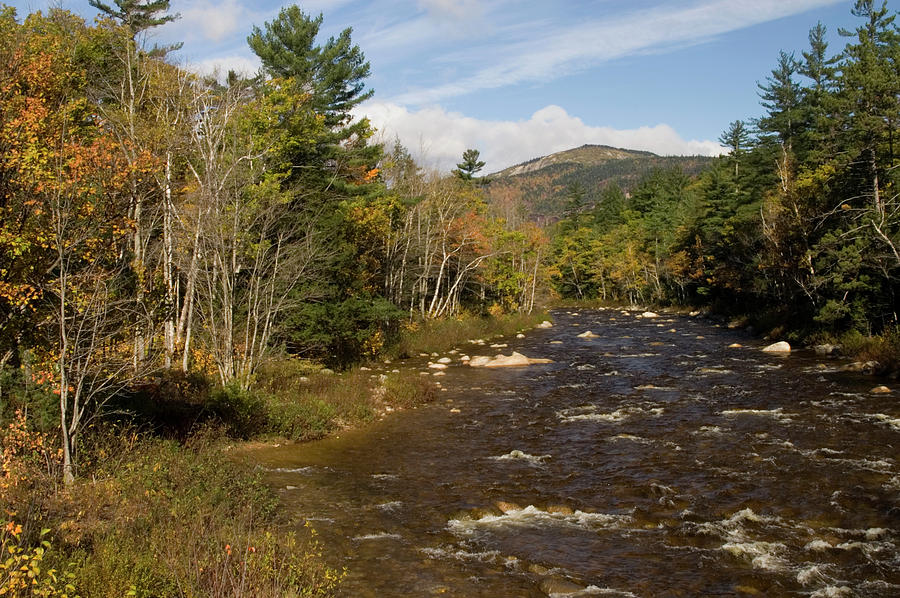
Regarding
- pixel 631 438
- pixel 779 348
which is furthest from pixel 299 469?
pixel 779 348

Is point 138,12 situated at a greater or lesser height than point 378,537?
greater

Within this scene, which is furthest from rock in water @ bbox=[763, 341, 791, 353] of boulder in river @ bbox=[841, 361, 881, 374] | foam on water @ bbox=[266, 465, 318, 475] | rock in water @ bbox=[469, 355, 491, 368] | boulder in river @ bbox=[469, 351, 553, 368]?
foam on water @ bbox=[266, 465, 318, 475]

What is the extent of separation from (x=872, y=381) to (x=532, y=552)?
18678mm

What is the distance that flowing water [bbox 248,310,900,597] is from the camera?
8.78m

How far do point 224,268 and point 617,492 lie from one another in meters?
11.4

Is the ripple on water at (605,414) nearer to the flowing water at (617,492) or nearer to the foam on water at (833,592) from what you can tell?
the flowing water at (617,492)

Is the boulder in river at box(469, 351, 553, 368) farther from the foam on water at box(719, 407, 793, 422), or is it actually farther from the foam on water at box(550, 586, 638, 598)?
the foam on water at box(550, 586, 638, 598)

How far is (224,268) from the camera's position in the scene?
16.2 m

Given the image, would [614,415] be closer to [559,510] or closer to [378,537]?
[559,510]

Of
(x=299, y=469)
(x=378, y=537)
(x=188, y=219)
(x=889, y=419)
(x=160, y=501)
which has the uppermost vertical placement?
(x=188, y=219)

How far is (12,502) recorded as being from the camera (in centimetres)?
786

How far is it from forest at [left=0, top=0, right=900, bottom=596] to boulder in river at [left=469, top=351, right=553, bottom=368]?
169 inches

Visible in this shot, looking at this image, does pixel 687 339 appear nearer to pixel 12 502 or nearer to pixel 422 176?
pixel 422 176

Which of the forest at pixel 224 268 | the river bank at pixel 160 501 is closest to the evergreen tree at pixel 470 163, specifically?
the forest at pixel 224 268
